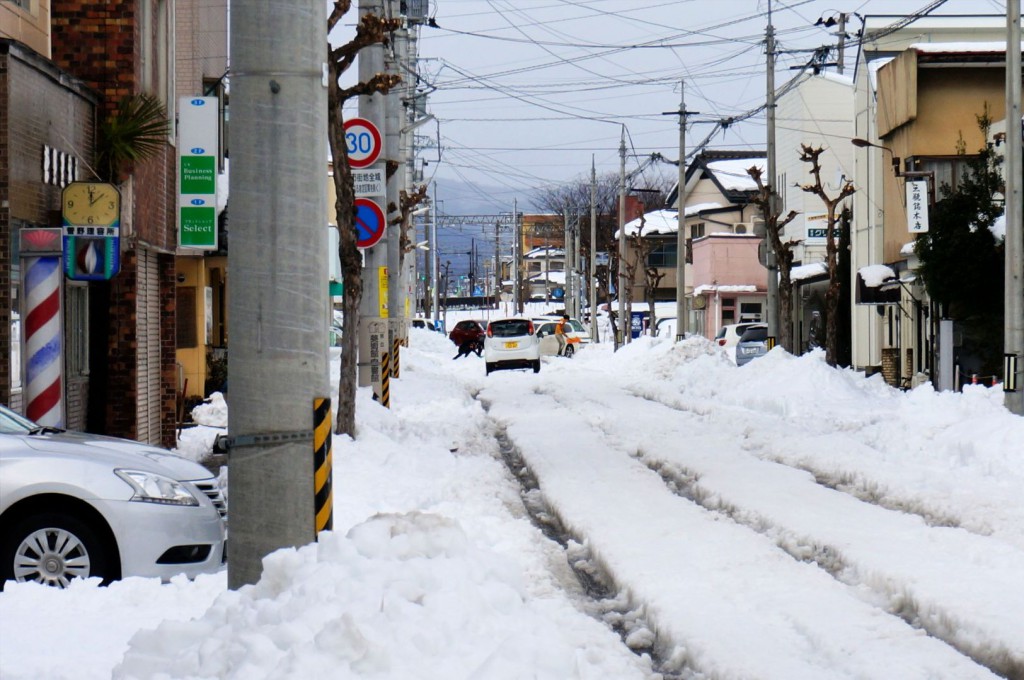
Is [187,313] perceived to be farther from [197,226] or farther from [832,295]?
[832,295]

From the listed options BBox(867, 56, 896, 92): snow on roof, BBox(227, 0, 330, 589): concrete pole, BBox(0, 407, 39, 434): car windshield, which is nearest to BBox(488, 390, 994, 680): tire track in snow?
BBox(227, 0, 330, 589): concrete pole

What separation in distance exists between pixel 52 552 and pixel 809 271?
4175 centimetres

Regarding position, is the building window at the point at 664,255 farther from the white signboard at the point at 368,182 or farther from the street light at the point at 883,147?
the white signboard at the point at 368,182

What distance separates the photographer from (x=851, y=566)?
9328 mm

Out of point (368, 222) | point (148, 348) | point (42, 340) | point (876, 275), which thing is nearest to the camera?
point (42, 340)

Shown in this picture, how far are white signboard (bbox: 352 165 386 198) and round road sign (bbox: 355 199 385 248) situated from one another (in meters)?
0.70

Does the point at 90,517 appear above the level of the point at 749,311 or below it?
below

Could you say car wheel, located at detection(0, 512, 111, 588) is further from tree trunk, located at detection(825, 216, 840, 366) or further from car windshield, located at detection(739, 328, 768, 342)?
car windshield, located at detection(739, 328, 768, 342)

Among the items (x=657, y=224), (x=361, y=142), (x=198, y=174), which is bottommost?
(x=198, y=174)

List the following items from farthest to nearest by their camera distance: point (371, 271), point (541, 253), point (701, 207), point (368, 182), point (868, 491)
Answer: point (541, 253)
point (701, 207)
point (371, 271)
point (368, 182)
point (868, 491)

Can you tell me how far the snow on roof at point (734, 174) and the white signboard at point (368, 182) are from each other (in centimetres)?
5324

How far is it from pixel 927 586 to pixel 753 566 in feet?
4.09

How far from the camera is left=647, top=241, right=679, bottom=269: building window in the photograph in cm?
8654

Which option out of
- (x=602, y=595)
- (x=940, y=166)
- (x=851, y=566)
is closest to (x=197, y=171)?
(x=602, y=595)
